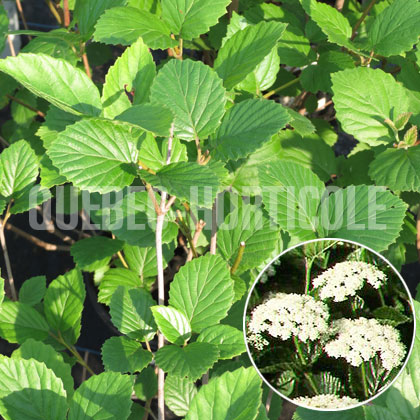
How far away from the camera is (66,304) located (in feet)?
2.45

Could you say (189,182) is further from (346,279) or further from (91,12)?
(91,12)

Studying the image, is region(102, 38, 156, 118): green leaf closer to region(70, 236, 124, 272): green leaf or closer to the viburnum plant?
the viburnum plant

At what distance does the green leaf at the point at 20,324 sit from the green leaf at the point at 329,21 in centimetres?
55

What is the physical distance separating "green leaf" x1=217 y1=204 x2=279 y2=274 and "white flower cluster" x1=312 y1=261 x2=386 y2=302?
0.15 meters

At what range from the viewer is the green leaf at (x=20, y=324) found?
716 mm

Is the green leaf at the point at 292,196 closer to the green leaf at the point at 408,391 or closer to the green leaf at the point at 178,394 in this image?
the green leaf at the point at 408,391

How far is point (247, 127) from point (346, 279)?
19 cm

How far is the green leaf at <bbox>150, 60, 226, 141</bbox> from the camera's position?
0.56m

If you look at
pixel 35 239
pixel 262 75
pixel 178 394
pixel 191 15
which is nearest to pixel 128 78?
pixel 191 15

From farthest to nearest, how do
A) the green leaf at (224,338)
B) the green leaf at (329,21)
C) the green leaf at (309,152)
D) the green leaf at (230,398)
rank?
1. the green leaf at (309,152)
2. the green leaf at (329,21)
3. the green leaf at (224,338)
4. the green leaf at (230,398)

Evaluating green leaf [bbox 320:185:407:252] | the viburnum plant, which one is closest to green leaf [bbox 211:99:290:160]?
the viburnum plant

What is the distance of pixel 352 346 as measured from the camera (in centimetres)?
49

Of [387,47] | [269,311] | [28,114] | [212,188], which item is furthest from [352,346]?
[28,114]

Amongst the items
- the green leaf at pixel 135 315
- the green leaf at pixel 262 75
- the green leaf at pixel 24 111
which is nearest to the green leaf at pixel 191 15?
the green leaf at pixel 262 75
